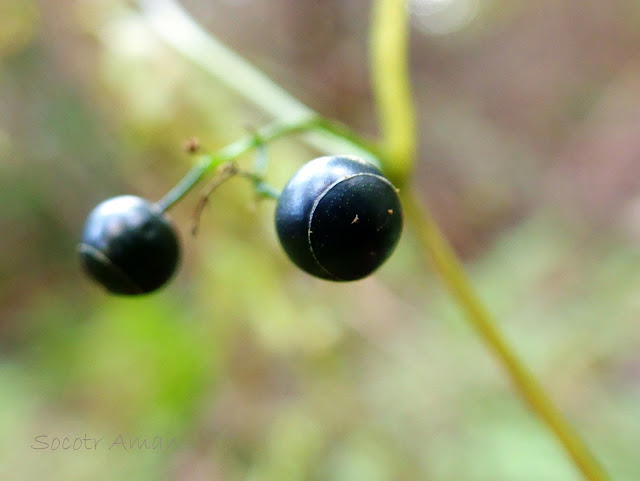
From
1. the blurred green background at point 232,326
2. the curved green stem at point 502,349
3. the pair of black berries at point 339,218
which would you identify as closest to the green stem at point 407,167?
the curved green stem at point 502,349

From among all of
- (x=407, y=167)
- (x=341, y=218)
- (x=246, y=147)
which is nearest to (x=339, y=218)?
(x=341, y=218)

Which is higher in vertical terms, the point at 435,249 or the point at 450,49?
the point at 450,49

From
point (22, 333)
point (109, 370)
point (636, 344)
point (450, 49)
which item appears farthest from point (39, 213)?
point (450, 49)

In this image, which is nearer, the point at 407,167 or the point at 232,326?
the point at 407,167

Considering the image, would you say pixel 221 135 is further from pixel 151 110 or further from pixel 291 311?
pixel 291 311

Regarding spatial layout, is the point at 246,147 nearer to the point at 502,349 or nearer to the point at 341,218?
the point at 341,218

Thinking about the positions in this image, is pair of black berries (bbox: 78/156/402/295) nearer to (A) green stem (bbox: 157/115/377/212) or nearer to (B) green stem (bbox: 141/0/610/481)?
(A) green stem (bbox: 157/115/377/212)
